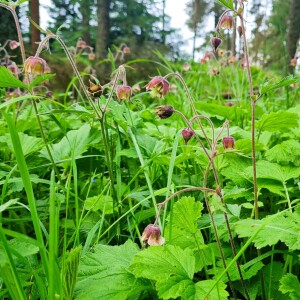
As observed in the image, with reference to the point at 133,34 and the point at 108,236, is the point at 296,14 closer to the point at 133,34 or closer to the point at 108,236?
the point at 108,236

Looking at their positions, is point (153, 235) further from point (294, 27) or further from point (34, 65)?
point (294, 27)

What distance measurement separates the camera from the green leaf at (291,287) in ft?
2.66

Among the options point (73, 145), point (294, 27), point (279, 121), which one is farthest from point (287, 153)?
point (294, 27)

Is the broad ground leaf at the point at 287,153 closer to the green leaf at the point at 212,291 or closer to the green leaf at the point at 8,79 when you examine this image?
the green leaf at the point at 212,291

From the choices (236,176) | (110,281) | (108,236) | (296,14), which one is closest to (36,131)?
(108,236)

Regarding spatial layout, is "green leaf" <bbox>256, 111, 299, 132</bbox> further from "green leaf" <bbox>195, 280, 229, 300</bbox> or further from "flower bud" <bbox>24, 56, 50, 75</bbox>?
"flower bud" <bbox>24, 56, 50, 75</bbox>

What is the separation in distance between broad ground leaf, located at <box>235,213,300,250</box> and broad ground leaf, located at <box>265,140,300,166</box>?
0.41 m

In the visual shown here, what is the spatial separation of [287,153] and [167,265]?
2.30ft

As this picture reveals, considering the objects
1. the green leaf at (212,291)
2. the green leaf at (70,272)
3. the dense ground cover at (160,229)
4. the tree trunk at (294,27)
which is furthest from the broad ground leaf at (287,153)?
the tree trunk at (294,27)

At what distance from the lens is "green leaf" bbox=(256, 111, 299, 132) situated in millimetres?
1195

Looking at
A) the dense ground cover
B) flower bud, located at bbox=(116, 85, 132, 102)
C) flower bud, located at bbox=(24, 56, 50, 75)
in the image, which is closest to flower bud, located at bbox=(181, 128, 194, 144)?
the dense ground cover

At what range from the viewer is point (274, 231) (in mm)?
872

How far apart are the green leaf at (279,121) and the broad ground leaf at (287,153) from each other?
6cm

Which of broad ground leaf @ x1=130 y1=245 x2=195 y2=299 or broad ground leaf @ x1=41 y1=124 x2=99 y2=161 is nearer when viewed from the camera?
broad ground leaf @ x1=130 y1=245 x2=195 y2=299
